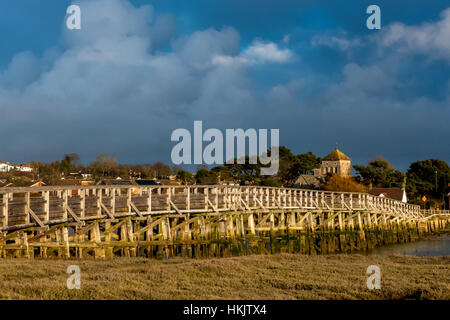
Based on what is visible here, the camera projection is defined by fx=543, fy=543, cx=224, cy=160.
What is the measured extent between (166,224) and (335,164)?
88.5 m

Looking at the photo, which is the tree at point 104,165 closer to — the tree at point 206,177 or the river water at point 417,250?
the tree at point 206,177

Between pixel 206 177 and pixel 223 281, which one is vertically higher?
pixel 206 177

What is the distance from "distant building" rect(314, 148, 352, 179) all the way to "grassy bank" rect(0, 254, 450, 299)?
310 feet

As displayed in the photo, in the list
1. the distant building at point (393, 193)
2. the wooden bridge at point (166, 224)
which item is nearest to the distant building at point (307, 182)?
the distant building at point (393, 193)

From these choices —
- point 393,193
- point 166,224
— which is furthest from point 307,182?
point 166,224

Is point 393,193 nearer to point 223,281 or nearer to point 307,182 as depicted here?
point 307,182

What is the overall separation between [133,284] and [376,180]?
279 feet

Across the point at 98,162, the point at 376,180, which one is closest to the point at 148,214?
the point at 376,180

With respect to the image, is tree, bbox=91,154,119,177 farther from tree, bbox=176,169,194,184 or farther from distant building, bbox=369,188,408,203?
distant building, bbox=369,188,408,203

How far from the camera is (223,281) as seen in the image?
49.7 feet

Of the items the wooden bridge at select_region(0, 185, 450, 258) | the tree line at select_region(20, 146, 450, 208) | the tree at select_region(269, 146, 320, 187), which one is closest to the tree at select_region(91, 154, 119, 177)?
the tree line at select_region(20, 146, 450, 208)

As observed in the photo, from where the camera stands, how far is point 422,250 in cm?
4422

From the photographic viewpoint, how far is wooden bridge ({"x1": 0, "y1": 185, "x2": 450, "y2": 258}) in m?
21.3
